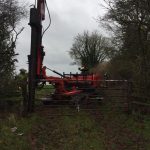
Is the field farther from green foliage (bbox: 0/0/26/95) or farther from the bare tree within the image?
the bare tree

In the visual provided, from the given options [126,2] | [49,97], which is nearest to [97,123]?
[49,97]

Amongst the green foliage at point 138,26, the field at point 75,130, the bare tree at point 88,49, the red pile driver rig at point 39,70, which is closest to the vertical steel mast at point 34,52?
the red pile driver rig at point 39,70

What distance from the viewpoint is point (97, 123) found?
1716 centimetres

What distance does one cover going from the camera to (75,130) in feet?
51.3

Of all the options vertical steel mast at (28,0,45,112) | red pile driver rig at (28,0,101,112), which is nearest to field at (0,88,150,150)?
vertical steel mast at (28,0,45,112)

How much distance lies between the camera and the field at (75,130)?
1370 centimetres

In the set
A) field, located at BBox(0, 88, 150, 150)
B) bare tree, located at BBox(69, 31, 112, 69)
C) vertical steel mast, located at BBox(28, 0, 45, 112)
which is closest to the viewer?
field, located at BBox(0, 88, 150, 150)

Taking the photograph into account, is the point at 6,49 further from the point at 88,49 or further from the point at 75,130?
the point at 88,49

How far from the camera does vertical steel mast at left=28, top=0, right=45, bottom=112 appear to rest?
1958 centimetres

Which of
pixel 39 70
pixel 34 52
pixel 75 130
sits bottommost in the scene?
pixel 75 130

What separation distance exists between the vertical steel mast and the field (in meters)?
0.92

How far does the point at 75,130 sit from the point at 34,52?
18.2 feet

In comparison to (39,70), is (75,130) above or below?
below

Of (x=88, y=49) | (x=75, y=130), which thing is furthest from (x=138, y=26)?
(x=88, y=49)
